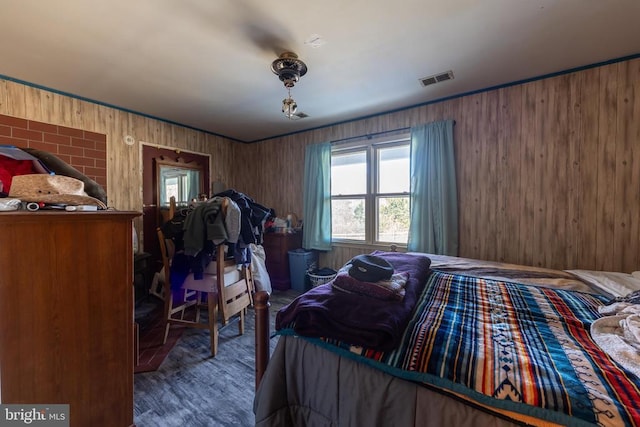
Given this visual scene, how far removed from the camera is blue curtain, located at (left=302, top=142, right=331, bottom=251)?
367 cm

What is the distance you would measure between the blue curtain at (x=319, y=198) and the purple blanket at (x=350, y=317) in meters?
2.42

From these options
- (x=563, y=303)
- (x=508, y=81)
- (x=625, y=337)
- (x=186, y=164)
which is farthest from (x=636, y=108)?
(x=186, y=164)

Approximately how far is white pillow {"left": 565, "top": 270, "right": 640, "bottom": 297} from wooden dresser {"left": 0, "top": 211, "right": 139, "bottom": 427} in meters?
2.63

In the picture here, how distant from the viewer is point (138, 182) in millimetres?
3260

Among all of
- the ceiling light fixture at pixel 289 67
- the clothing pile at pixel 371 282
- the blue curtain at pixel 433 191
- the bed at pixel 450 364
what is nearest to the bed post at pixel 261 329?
the bed at pixel 450 364

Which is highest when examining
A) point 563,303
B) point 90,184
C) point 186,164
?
point 186,164

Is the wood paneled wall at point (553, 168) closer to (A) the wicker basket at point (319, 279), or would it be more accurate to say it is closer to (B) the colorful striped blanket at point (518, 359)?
(B) the colorful striped blanket at point (518, 359)

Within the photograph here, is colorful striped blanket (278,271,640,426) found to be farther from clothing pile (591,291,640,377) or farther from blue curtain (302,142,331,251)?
blue curtain (302,142,331,251)

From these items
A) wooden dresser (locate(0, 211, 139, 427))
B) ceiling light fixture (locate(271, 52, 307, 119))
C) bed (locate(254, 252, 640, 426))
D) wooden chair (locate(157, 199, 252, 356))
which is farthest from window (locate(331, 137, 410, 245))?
wooden dresser (locate(0, 211, 139, 427))

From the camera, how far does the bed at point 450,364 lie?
684 mm

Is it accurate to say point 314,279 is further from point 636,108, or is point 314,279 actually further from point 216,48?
point 636,108

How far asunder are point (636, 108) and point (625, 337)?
2251 mm

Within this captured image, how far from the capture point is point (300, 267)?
11.6 feet

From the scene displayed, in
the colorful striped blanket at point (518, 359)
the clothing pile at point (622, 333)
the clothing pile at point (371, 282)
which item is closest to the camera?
the colorful striped blanket at point (518, 359)
